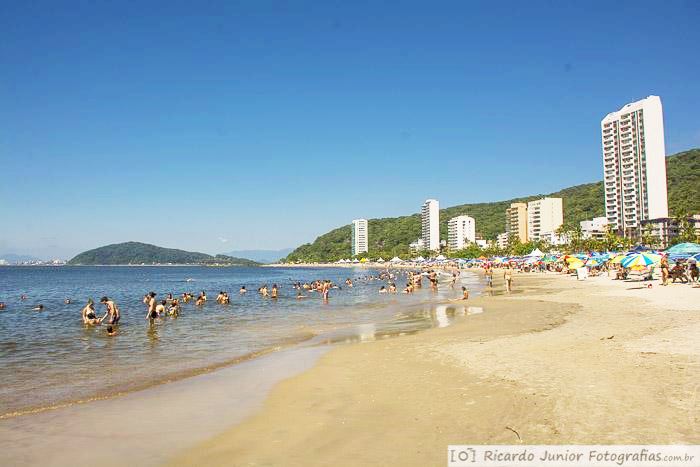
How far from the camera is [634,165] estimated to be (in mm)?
115812

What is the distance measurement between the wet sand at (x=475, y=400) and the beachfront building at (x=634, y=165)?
117 metres

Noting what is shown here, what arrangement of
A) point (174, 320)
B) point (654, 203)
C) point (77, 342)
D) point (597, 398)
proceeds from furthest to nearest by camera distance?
point (654, 203) → point (174, 320) → point (77, 342) → point (597, 398)

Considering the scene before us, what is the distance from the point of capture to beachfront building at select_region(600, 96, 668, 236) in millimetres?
111188

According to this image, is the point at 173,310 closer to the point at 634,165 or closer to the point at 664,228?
the point at 664,228

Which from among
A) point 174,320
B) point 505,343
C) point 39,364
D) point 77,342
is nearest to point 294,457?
point 505,343

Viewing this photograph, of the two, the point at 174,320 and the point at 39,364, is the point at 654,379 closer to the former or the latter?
the point at 39,364

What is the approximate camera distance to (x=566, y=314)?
712 inches

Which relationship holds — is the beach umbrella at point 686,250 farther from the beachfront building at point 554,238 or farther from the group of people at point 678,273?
the beachfront building at point 554,238

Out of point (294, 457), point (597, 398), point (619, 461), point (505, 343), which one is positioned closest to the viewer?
point (619, 461)

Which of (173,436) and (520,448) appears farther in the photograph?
(173,436)

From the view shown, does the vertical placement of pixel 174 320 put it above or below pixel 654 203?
below

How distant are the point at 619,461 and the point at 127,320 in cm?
2473

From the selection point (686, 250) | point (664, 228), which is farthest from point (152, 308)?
point (664, 228)

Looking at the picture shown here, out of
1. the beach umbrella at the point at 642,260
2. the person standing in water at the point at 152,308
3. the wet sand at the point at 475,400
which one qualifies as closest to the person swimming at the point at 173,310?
the person standing in water at the point at 152,308
